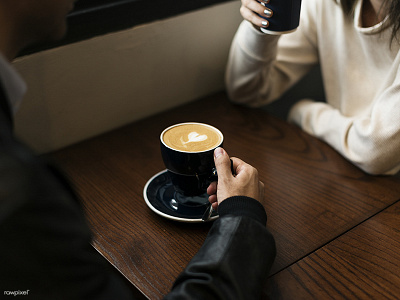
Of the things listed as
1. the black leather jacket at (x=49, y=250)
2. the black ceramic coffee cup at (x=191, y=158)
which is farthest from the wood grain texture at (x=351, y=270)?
the black ceramic coffee cup at (x=191, y=158)

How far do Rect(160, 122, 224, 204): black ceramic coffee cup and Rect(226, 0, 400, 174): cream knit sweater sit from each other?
0.41 meters

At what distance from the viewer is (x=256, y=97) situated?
1.37 meters

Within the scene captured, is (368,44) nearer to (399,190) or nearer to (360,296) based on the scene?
(399,190)

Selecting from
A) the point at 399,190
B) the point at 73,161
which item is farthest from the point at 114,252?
the point at 399,190

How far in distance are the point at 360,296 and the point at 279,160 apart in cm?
43

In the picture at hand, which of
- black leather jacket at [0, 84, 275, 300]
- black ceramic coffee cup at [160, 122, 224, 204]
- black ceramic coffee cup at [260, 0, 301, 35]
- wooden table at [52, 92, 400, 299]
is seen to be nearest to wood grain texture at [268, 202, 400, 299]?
wooden table at [52, 92, 400, 299]

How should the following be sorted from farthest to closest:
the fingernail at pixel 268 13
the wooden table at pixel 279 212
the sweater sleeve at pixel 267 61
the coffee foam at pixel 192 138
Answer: the sweater sleeve at pixel 267 61 → the fingernail at pixel 268 13 → the coffee foam at pixel 192 138 → the wooden table at pixel 279 212

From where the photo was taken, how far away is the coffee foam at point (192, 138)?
889 millimetres

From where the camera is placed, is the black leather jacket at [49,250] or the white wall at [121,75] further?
the white wall at [121,75]

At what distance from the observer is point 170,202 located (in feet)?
3.10

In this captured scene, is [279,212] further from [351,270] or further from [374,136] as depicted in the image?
[374,136]

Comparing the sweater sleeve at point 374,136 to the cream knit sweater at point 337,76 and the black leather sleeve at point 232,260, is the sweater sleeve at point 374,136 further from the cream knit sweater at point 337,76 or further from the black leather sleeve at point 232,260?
the black leather sleeve at point 232,260

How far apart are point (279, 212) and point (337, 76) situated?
0.56 metres

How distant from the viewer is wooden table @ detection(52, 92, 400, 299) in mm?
787
